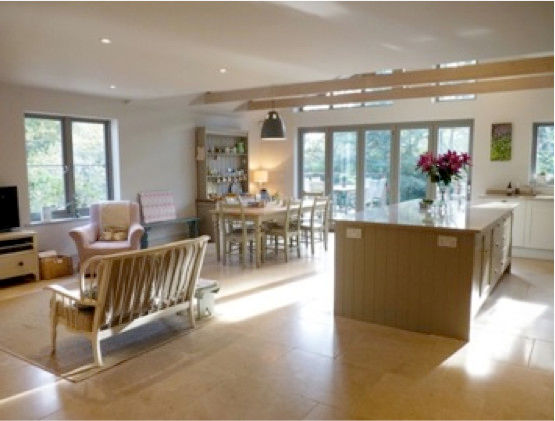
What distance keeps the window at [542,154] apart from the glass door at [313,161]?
3.87 meters

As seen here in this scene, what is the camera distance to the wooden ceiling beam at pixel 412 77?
5406mm

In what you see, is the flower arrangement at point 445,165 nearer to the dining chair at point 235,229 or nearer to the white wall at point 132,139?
the dining chair at point 235,229

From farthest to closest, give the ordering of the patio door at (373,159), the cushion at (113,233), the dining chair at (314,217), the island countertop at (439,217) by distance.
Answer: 1. the patio door at (373,159)
2. the dining chair at (314,217)
3. the cushion at (113,233)
4. the island countertop at (439,217)

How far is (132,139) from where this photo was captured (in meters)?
7.46

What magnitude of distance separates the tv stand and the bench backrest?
2522mm

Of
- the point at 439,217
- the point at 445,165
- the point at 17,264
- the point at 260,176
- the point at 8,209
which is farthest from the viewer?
the point at 260,176

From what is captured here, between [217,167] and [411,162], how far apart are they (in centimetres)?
378

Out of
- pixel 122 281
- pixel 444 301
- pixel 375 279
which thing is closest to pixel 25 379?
pixel 122 281

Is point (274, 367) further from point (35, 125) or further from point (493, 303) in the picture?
point (35, 125)

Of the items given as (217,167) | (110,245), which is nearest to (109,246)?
(110,245)

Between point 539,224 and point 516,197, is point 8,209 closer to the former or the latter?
point 516,197

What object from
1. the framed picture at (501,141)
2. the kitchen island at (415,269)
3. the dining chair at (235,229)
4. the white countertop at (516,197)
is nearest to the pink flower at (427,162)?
the kitchen island at (415,269)

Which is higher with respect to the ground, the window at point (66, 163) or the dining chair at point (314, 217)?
the window at point (66, 163)

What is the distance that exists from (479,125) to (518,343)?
15.9 ft
